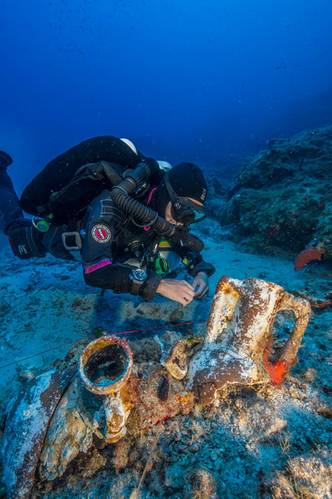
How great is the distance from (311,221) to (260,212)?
4.24ft

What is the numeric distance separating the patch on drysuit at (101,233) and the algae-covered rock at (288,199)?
11.2 feet

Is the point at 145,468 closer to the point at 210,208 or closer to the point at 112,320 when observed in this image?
the point at 112,320

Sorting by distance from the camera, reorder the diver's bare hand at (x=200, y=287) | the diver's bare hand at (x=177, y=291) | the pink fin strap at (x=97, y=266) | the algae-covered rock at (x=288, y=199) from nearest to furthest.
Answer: the diver's bare hand at (x=177, y=291) → the pink fin strap at (x=97, y=266) → the diver's bare hand at (x=200, y=287) → the algae-covered rock at (x=288, y=199)

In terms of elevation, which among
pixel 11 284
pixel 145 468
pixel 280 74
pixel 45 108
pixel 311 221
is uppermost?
pixel 280 74

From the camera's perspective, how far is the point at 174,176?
3283mm

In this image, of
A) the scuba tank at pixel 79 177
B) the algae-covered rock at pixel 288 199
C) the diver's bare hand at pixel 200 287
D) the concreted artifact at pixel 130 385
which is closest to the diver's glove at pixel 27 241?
the scuba tank at pixel 79 177

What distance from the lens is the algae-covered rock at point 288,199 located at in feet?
17.1

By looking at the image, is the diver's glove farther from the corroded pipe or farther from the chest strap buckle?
the corroded pipe

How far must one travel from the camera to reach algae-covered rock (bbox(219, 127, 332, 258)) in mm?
5219

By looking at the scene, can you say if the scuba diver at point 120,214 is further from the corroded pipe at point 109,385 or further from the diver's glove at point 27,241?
the corroded pipe at point 109,385

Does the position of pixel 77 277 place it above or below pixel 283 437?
below

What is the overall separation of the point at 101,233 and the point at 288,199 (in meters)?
4.53

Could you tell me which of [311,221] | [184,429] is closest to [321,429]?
[184,429]

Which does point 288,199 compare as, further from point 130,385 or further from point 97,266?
point 130,385
